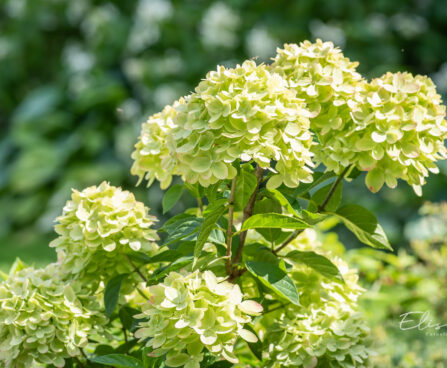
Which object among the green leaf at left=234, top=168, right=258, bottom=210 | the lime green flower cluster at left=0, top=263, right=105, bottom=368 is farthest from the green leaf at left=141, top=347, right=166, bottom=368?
the green leaf at left=234, top=168, right=258, bottom=210

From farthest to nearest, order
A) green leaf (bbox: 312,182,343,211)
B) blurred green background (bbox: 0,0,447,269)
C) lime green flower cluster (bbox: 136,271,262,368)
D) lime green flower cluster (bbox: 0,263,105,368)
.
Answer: blurred green background (bbox: 0,0,447,269), green leaf (bbox: 312,182,343,211), lime green flower cluster (bbox: 0,263,105,368), lime green flower cluster (bbox: 136,271,262,368)

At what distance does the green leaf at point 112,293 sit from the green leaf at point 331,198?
1.11 ft

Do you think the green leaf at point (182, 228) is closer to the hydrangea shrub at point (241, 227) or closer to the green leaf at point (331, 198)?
the hydrangea shrub at point (241, 227)

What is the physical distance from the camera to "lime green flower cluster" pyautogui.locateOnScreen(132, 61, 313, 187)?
68 cm

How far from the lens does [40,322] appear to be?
2.59 ft

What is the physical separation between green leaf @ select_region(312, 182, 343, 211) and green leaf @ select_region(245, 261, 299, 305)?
16 cm

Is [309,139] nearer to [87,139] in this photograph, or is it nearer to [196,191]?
[196,191]

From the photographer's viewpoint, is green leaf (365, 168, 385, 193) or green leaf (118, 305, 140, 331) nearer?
green leaf (365, 168, 385, 193)

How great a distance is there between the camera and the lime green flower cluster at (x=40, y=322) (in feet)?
2.57

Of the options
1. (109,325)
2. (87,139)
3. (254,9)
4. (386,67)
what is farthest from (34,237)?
(109,325)

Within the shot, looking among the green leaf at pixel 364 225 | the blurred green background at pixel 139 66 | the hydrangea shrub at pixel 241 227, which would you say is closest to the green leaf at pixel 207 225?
the hydrangea shrub at pixel 241 227

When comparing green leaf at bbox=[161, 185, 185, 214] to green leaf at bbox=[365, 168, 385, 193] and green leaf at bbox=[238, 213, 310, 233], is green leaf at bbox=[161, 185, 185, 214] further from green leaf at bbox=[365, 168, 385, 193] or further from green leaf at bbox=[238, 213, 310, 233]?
green leaf at bbox=[365, 168, 385, 193]

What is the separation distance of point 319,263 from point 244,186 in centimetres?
19

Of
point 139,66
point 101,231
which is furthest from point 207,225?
point 139,66
